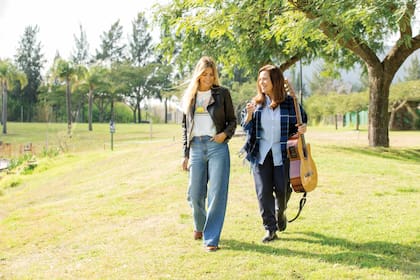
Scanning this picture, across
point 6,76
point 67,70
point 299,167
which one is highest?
point 67,70

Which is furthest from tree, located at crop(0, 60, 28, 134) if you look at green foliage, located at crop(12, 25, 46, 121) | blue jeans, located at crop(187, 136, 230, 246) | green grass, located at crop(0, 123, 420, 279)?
blue jeans, located at crop(187, 136, 230, 246)

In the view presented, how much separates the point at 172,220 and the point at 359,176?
4682 millimetres

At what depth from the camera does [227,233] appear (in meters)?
5.82

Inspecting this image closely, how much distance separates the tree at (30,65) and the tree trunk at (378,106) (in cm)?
5255

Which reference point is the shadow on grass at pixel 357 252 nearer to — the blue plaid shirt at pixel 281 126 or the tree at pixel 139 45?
the blue plaid shirt at pixel 281 126

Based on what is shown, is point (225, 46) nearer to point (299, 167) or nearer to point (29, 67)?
point (299, 167)

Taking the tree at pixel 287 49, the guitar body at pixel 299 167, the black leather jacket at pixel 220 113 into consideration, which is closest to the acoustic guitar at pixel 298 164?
the guitar body at pixel 299 167

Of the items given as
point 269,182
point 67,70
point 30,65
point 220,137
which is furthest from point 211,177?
point 30,65

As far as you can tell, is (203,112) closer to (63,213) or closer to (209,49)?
(63,213)

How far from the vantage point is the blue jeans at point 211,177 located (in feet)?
16.2

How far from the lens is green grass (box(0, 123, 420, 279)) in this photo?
15.3 ft

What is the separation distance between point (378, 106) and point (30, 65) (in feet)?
177

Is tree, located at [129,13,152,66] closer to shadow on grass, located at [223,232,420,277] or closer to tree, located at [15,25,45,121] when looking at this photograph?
tree, located at [15,25,45,121]

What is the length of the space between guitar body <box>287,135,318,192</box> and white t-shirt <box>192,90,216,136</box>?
73 cm
